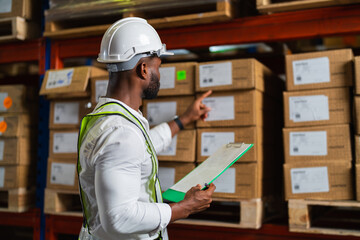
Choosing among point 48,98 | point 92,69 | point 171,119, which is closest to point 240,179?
point 171,119

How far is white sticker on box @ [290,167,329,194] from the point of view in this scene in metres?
2.72

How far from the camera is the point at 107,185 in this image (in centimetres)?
168

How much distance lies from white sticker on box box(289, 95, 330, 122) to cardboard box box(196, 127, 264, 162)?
11.1 inches

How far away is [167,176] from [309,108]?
1.15 m

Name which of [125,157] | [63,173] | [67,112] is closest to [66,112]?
[67,112]

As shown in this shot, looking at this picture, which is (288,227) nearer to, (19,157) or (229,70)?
(229,70)

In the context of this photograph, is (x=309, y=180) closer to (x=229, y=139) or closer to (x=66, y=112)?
(x=229, y=139)

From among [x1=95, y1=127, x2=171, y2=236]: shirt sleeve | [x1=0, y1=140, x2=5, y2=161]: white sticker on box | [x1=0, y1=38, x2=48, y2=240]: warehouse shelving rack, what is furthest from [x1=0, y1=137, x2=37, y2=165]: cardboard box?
[x1=95, y1=127, x2=171, y2=236]: shirt sleeve

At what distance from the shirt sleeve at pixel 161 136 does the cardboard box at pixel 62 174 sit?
881mm

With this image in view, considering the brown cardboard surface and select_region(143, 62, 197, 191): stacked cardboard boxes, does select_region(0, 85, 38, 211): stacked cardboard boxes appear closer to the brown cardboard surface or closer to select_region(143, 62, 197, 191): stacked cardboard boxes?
select_region(143, 62, 197, 191): stacked cardboard boxes

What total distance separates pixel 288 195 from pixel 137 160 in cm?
144

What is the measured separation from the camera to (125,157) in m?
1.72

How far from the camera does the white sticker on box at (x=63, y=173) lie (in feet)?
11.2

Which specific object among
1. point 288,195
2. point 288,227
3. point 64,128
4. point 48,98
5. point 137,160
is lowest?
point 288,227
